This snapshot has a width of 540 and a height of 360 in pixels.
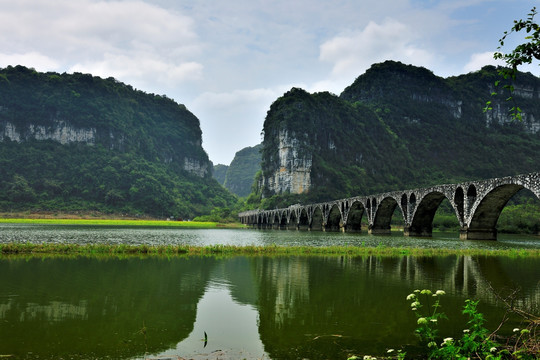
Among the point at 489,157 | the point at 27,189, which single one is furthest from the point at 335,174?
the point at 27,189

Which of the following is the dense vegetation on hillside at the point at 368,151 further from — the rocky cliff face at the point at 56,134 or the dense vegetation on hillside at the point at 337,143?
the rocky cliff face at the point at 56,134

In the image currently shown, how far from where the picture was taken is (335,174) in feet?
525

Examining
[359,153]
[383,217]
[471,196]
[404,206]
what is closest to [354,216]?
[383,217]

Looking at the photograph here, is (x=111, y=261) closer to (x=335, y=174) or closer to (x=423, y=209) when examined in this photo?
(x=423, y=209)

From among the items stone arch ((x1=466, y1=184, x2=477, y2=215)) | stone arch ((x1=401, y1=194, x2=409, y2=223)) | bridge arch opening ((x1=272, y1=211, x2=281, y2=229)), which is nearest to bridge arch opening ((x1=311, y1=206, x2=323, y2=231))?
bridge arch opening ((x1=272, y1=211, x2=281, y2=229))

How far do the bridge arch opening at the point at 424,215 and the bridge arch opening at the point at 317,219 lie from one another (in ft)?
109

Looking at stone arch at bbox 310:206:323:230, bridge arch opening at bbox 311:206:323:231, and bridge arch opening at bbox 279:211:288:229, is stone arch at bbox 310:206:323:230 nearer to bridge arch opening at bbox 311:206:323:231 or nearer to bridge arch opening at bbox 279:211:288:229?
bridge arch opening at bbox 311:206:323:231

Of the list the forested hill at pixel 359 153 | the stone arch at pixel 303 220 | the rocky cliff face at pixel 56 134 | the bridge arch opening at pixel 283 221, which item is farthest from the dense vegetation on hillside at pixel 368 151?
the rocky cliff face at pixel 56 134

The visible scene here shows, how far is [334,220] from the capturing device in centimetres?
8312

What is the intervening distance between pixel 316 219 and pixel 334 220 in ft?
35.3

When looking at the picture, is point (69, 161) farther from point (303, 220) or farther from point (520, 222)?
point (520, 222)

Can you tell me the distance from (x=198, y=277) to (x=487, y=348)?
10235 millimetres

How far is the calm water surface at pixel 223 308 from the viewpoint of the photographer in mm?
6434

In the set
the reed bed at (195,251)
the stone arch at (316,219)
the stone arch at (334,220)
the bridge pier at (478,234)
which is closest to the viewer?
the reed bed at (195,251)
